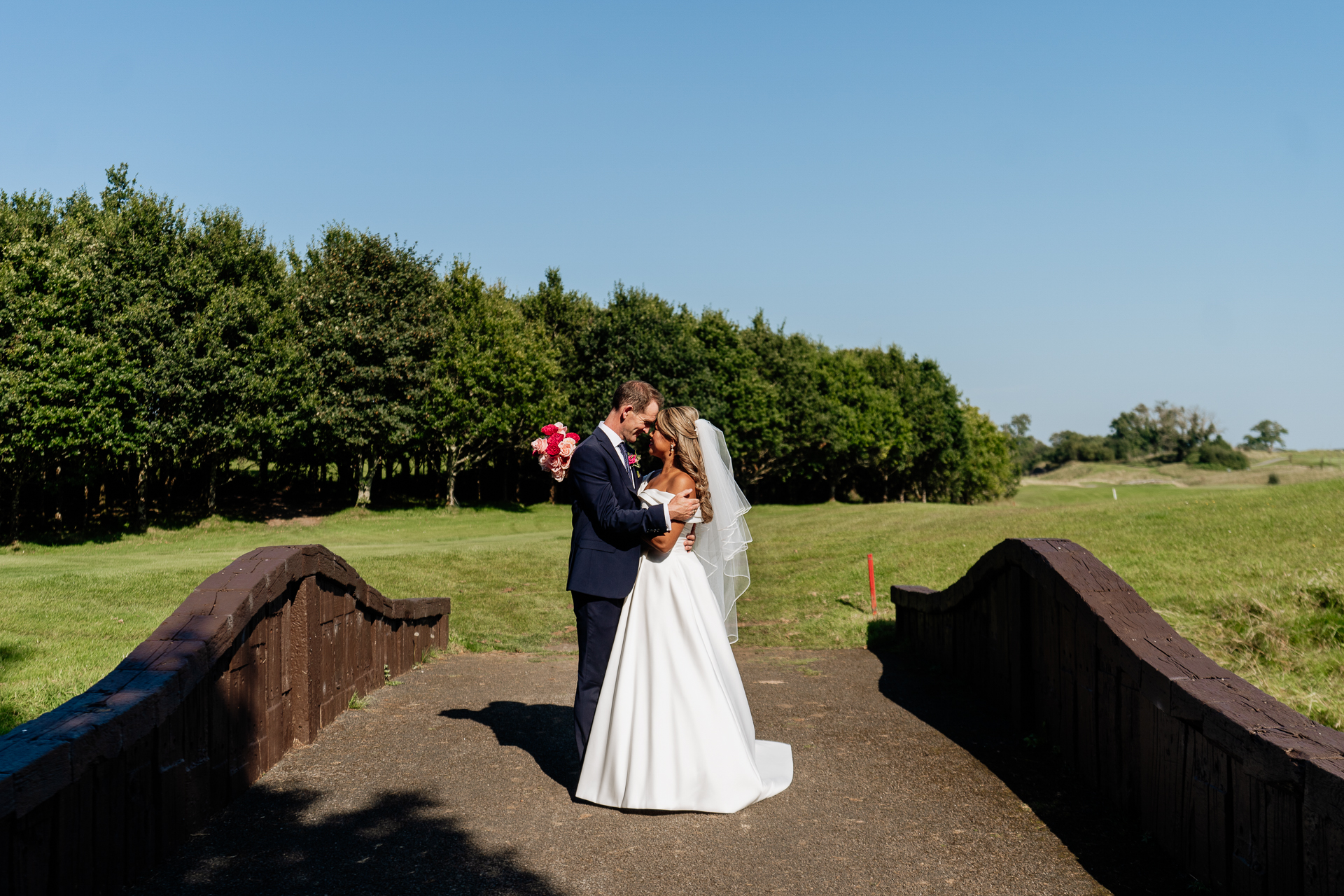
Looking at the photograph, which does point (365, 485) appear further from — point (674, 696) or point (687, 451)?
point (674, 696)

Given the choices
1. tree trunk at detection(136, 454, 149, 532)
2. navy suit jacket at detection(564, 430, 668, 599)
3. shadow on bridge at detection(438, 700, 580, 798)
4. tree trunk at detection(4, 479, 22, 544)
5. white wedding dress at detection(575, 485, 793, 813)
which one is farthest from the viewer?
tree trunk at detection(136, 454, 149, 532)

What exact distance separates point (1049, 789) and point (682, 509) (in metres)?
2.75

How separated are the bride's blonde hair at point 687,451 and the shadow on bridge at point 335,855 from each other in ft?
7.32

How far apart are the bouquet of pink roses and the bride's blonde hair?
0.80 meters

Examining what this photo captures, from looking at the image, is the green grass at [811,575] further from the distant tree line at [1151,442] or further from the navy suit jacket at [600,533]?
the distant tree line at [1151,442]

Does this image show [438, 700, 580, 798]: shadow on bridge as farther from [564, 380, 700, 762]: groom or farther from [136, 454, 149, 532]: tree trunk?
[136, 454, 149, 532]: tree trunk

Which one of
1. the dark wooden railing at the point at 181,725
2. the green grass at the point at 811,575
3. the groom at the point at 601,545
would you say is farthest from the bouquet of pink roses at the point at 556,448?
the green grass at the point at 811,575

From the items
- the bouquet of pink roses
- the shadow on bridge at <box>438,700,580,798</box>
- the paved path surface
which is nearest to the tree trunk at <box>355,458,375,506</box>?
the shadow on bridge at <box>438,700,580,798</box>

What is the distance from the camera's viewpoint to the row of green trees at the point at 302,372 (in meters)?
24.2

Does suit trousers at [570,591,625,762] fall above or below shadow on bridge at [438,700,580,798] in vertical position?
above

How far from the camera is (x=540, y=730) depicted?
22.0ft

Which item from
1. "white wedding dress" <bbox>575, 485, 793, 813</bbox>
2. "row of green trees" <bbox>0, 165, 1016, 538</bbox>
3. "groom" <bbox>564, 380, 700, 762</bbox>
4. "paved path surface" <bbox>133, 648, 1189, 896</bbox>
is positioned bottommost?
"paved path surface" <bbox>133, 648, 1189, 896</bbox>

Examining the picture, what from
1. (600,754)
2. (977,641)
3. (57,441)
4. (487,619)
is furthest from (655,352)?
(600,754)

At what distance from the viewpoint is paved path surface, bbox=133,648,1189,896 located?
399cm
